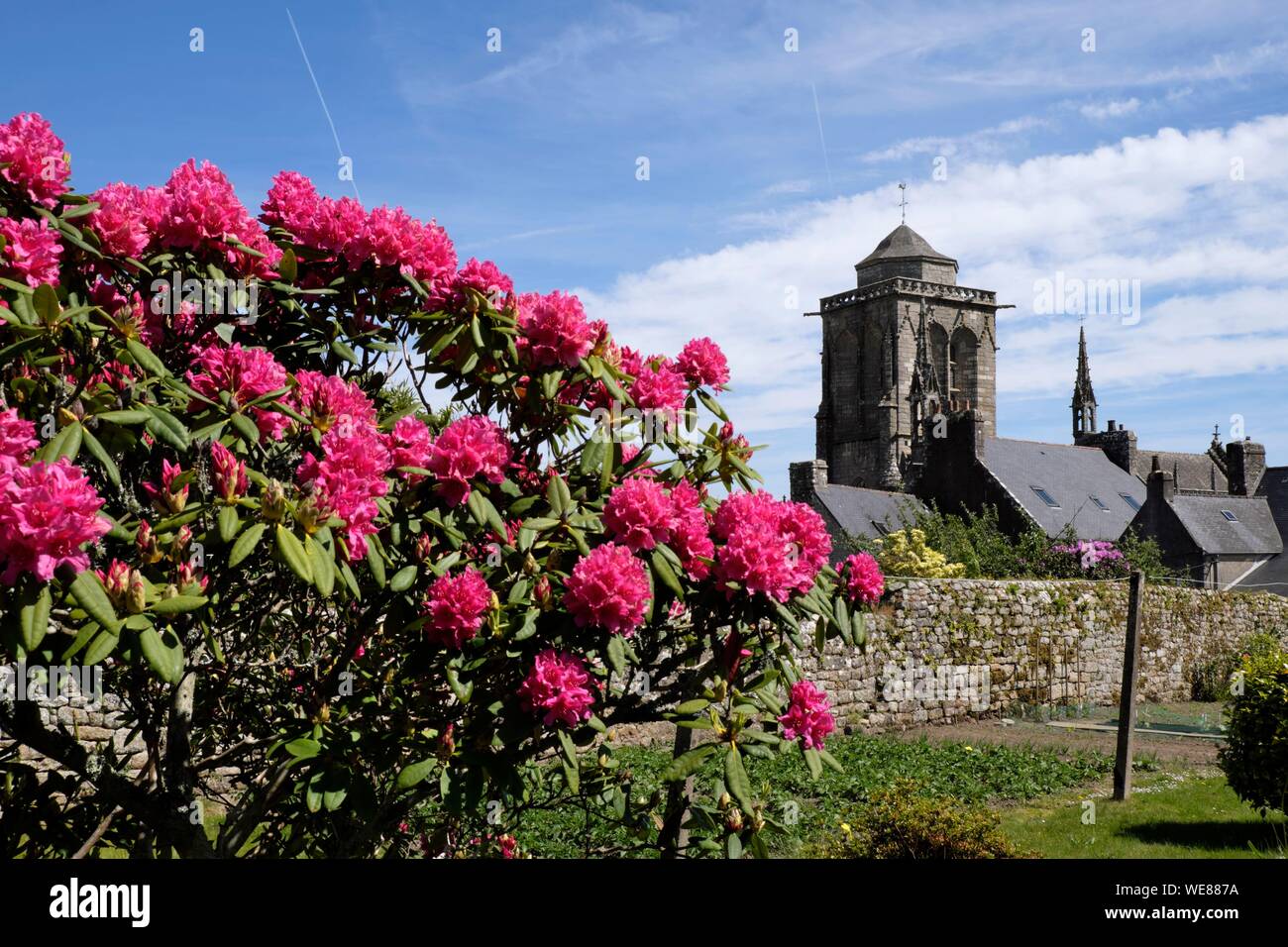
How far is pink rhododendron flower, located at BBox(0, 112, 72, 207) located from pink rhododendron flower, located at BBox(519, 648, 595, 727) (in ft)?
6.49

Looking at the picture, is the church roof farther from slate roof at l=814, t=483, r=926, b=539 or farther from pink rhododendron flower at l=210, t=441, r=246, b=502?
pink rhododendron flower at l=210, t=441, r=246, b=502

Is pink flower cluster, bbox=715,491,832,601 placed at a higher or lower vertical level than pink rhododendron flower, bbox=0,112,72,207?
lower

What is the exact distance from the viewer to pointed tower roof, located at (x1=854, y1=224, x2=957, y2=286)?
73500 millimetres

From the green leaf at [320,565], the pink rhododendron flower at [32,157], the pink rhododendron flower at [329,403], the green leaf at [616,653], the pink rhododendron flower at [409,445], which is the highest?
the pink rhododendron flower at [32,157]

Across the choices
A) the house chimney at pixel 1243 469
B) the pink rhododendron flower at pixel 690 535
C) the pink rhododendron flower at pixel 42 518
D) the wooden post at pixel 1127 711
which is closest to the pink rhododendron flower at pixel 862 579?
the pink rhododendron flower at pixel 690 535

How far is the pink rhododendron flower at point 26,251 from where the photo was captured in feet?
9.31

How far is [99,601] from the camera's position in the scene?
2.43 metres

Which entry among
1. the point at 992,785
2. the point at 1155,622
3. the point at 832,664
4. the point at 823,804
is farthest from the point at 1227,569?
the point at 823,804

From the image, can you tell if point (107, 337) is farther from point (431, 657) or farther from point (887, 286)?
point (887, 286)

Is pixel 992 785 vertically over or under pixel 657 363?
under


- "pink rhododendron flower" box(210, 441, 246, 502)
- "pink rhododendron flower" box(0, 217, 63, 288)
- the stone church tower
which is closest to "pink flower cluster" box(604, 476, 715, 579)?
"pink rhododendron flower" box(210, 441, 246, 502)

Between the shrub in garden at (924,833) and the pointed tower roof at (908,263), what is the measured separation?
69541mm

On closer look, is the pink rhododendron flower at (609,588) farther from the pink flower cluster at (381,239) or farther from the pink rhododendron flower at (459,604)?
the pink flower cluster at (381,239)

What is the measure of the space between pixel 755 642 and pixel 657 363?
1.08m
